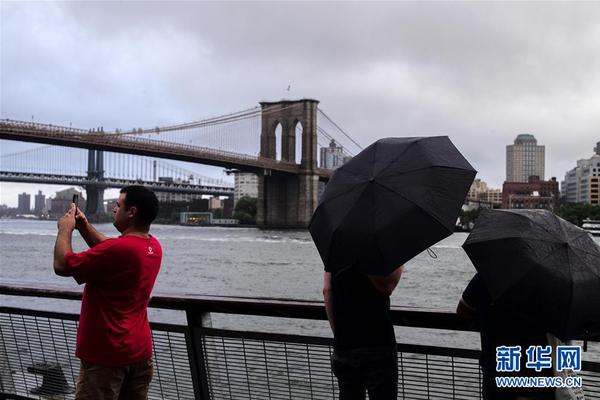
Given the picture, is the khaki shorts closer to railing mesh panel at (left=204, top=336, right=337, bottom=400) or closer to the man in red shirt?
the man in red shirt

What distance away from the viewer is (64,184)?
149 ft

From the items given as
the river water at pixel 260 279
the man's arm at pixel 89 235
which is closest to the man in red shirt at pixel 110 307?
the man's arm at pixel 89 235

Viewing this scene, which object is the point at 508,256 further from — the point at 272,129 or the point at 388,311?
the point at 272,129

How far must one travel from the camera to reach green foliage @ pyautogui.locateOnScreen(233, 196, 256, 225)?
2881 inches

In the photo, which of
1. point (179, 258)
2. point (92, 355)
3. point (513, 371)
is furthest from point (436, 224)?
point (179, 258)

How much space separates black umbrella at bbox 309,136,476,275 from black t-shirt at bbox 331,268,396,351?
0.10 metres

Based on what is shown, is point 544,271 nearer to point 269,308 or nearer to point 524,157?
point 269,308

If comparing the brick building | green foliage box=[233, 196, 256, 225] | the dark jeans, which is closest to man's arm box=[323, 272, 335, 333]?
the dark jeans

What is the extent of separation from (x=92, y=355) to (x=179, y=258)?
84.9 feet

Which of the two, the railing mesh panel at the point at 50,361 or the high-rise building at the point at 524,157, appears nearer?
the railing mesh panel at the point at 50,361

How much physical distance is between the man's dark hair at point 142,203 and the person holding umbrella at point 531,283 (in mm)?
1134

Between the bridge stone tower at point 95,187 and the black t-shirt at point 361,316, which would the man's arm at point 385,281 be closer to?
the black t-shirt at point 361,316

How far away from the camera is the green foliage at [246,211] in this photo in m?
73.2

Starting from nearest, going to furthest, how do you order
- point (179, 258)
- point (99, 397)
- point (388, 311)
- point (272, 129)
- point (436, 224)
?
point (436, 224) < point (388, 311) < point (99, 397) < point (179, 258) < point (272, 129)
